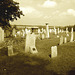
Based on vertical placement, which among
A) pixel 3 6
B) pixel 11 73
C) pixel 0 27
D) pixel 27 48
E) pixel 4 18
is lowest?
pixel 11 73

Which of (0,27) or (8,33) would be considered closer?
(0,27)

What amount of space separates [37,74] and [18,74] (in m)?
0.95

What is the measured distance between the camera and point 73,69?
579 cm

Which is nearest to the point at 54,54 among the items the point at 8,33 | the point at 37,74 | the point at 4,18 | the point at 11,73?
the point at 37,74

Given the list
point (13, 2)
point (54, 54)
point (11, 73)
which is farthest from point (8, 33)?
point (11, 73)

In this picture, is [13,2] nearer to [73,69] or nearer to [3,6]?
[3,6]

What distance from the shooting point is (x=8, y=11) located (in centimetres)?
1631

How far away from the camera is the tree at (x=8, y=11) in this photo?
15.3 metres

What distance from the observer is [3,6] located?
1524 cm

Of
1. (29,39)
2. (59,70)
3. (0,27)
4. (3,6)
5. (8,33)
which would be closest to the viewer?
(59,70)

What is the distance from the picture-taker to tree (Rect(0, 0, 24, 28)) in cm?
1528

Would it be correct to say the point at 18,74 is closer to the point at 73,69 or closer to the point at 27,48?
the point at 73,69

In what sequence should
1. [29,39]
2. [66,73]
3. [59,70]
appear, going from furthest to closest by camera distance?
1. [29,39]
2. [59,70]
3. [66,73]

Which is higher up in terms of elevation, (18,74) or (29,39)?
(29,39)
